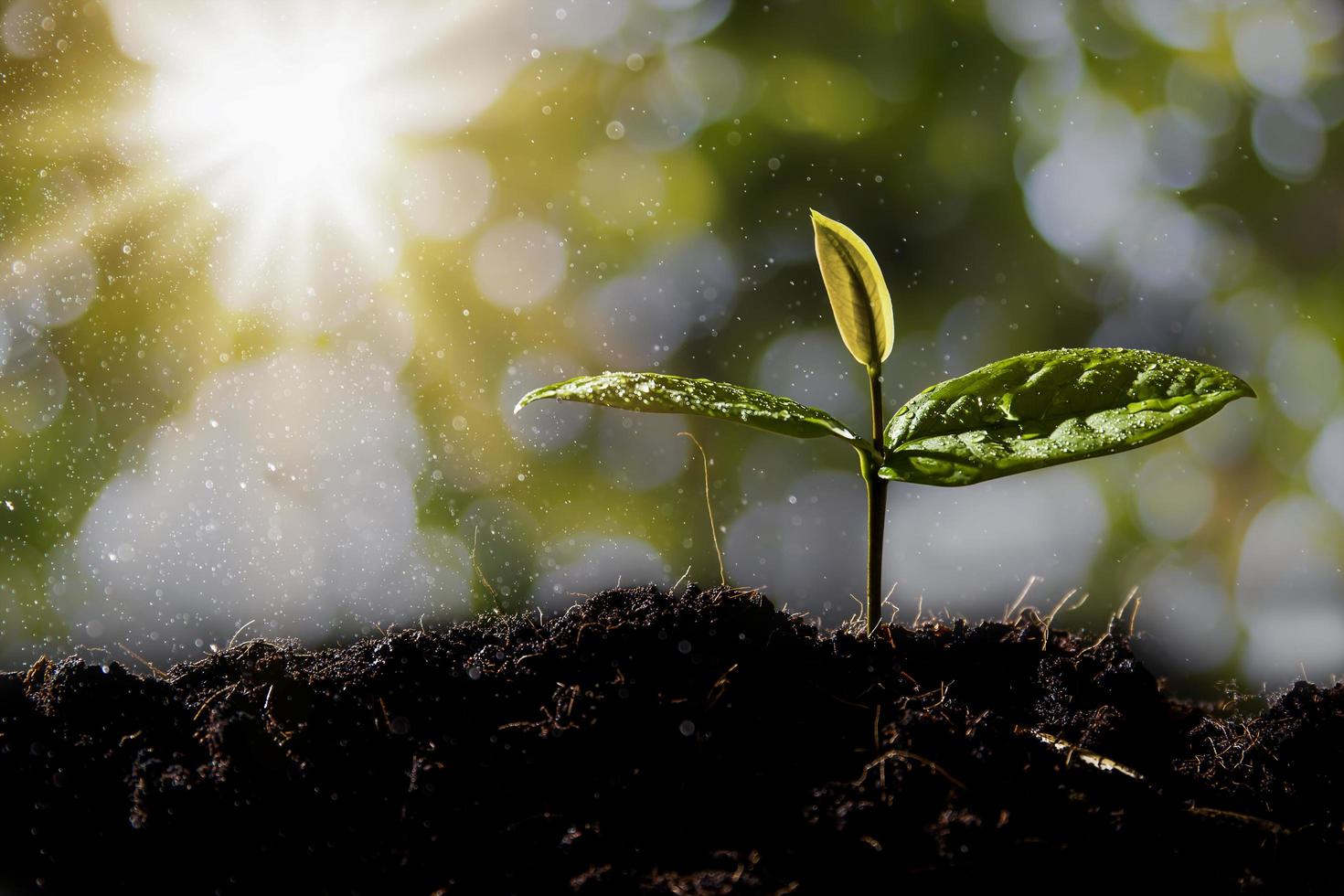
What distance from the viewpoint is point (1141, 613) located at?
1.19 metres

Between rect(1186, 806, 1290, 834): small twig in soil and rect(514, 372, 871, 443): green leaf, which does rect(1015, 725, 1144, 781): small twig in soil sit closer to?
rect(1186, 806, 1290, 834): small twig in soil

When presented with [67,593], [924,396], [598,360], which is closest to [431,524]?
[598,360]

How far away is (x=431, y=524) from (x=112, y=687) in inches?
45.4

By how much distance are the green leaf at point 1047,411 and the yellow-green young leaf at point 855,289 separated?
0.22 feet

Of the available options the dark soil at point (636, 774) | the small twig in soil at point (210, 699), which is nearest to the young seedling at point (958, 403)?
the dark soil at point (636, 774)

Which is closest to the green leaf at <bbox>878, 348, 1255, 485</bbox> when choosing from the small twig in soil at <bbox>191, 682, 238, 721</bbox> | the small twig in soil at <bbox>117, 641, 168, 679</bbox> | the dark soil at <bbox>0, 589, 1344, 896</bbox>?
the dark soil at <bbox>0, 589, 1344, 896</bbox>

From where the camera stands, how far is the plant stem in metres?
0.74

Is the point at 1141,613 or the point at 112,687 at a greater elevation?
the point at 112,687

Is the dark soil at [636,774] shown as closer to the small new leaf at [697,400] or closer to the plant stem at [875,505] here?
the plant stem at [875,505]

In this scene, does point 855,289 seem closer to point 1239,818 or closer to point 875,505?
point 875,505

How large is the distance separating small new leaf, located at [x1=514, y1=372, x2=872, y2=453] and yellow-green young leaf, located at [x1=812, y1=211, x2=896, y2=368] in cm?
10

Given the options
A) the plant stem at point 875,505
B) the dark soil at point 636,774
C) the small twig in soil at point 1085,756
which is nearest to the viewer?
the dark soil at point 636,774

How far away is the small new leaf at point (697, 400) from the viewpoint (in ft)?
2.07

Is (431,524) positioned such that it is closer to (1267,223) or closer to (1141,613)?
(1141,613)
